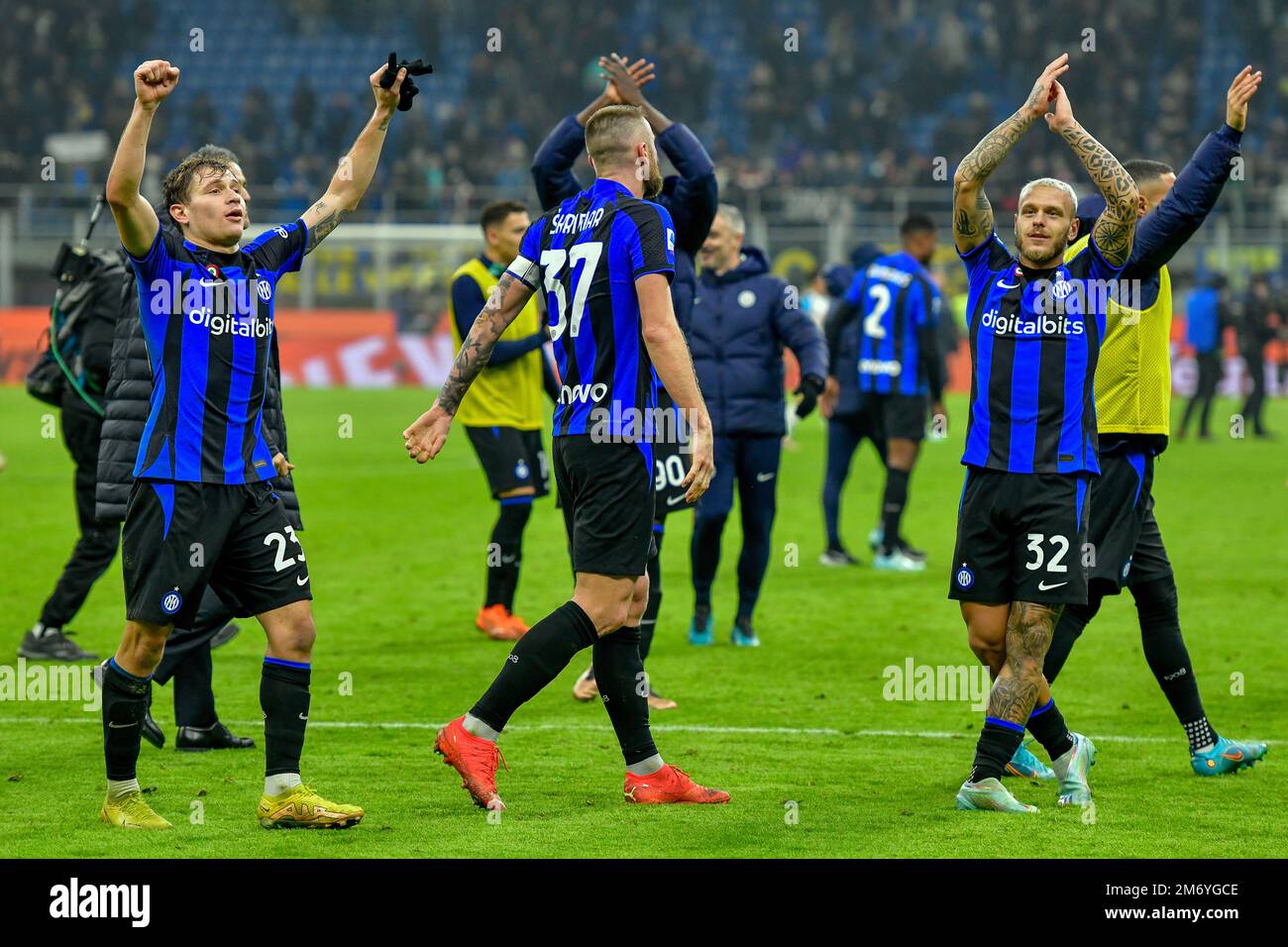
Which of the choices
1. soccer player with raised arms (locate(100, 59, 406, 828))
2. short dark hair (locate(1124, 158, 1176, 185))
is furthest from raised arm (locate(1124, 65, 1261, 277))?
soccer player with raised arms (locate(100, 59, 406, 828))

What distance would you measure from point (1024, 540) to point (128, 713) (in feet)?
9.28

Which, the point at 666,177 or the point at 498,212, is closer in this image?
the point at 666,177

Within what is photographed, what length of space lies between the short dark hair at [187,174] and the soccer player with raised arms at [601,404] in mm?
928

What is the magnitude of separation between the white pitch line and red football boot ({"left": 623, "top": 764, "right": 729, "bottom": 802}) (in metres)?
1.33

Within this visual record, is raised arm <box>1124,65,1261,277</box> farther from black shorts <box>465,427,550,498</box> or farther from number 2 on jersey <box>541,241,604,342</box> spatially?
black shorts <box>465,427,550,498</box>

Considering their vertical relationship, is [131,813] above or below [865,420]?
below

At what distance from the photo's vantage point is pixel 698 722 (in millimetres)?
7367

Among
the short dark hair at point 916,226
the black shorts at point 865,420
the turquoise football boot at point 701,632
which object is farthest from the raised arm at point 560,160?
the short dark hair at point 916,226

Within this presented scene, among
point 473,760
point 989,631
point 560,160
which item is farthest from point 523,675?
point 560,160

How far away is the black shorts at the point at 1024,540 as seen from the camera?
567cm

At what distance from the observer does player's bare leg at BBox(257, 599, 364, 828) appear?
5375 mm

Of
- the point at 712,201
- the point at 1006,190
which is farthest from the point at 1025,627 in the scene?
the point at 1006,190

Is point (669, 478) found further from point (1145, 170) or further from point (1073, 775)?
point (1073, 775)

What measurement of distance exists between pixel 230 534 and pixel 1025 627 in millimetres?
2491
